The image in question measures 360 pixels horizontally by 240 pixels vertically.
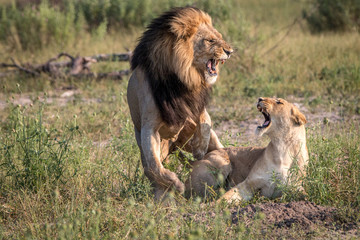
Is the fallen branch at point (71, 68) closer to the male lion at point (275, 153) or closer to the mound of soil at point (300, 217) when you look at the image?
the male lion at point (275, 153)

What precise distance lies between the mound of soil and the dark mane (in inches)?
38.6

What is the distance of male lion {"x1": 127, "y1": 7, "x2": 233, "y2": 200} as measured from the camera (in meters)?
4.24

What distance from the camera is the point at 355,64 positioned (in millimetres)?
8312

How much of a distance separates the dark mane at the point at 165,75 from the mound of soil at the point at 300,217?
0.98 meters

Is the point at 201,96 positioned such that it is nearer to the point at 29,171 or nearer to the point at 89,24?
the point at 29,171

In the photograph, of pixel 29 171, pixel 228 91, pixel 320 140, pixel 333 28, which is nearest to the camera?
pixel 29 171

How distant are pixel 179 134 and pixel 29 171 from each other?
4.46 ft

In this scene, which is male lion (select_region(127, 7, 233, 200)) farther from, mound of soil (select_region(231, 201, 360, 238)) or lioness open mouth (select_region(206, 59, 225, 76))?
mound of soil (select_region(231, 201, 360, 238))

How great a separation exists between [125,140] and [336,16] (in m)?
8.40

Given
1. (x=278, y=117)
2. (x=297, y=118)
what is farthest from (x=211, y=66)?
(x=297, y=118)

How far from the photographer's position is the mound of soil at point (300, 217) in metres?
3.53

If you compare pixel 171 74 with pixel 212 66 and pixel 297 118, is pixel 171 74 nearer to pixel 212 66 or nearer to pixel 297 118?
pixel 212 66

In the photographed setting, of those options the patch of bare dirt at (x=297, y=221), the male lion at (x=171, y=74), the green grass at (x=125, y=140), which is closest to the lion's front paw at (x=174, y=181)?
the male lion at (x=171, y=74)

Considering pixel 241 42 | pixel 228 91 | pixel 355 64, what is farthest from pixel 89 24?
pixel 355 64
